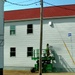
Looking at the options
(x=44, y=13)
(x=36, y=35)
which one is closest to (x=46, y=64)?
(x=36, y=35)

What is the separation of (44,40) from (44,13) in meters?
3.54

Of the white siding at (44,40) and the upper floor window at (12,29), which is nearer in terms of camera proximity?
the white siding at (44,40)

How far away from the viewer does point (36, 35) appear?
36.9m

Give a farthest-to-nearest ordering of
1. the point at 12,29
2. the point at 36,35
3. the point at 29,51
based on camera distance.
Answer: the point at 12,29, the point at 29,51, the point at 36,35

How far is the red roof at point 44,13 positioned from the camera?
118 feet

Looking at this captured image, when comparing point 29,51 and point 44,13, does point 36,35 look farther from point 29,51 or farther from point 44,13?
point 44,13

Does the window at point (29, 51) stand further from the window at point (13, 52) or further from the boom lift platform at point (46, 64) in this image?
the window at point (13, 52)

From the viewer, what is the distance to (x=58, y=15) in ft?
118

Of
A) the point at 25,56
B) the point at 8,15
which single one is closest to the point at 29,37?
the point at 25,56

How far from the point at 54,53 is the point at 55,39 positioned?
1665mm

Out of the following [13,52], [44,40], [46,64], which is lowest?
[46,64]

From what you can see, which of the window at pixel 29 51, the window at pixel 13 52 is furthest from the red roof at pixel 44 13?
the window at pixel 13 52

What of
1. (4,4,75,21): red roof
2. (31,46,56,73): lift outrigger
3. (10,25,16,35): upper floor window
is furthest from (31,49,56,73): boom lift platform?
(10,25,16,35): upper floor window

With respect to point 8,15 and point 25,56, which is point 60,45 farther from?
point 8,15
